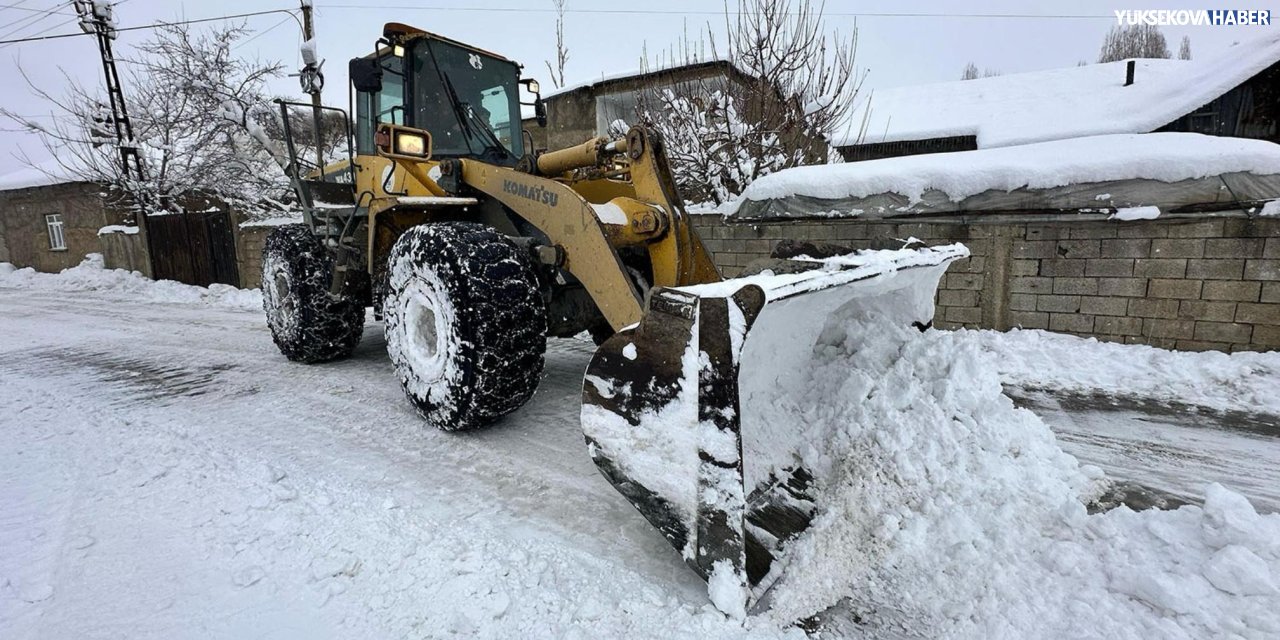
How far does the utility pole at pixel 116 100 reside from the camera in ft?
42.0

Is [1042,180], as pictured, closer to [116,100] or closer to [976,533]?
[976,533]

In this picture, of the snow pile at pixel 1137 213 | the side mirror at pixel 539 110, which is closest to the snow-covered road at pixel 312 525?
the side mirror at pixel 539 110

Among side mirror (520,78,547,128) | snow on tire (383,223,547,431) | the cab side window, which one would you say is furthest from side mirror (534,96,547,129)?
snow on tire (383,223,547,431)

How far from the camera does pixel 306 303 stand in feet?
15.1

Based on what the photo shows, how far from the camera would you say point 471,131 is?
13.1ft

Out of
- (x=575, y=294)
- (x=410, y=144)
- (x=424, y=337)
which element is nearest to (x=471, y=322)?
(x=424, y=337)

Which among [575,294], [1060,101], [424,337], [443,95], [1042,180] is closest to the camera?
[424,337]

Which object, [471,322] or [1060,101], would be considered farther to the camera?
[1060,101]

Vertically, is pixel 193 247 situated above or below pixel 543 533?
above

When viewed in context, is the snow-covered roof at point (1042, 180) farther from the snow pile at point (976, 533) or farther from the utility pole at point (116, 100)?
the utility pole at point (116, 100)

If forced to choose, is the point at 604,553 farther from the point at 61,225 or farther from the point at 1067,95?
the point at 61,225

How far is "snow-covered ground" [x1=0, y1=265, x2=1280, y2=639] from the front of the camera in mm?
1688

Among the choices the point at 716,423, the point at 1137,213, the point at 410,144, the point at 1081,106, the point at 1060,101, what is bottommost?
the point at 716,423

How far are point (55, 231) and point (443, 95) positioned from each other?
24.1 m
